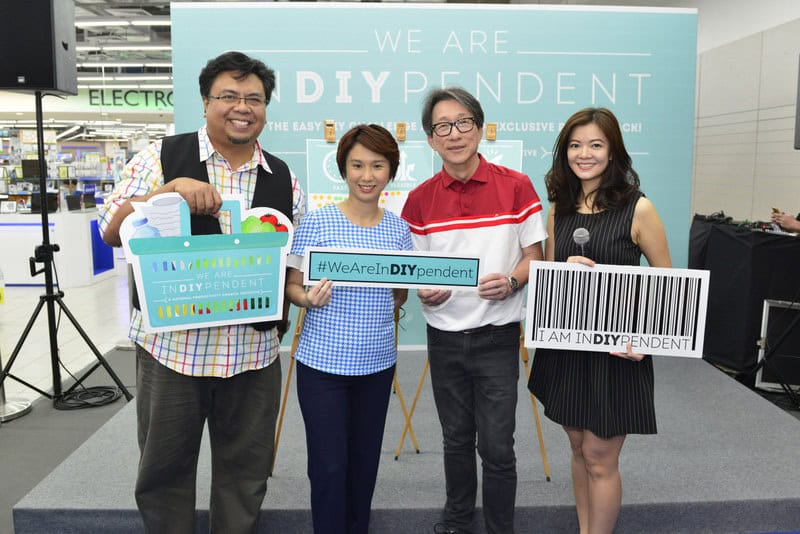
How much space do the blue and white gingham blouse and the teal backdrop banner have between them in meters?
2.62

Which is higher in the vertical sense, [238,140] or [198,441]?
[238,140]

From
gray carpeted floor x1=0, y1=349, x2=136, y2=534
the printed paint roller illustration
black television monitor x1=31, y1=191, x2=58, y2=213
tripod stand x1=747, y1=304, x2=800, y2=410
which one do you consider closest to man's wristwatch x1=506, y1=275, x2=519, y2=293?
the printed paint roller illustration

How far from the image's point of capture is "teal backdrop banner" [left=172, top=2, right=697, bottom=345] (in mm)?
4270

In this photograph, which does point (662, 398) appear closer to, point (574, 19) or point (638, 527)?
point (638, 527)

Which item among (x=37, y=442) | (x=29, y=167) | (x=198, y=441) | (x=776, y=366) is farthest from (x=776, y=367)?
(x=29, y=167)

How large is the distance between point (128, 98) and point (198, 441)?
55.5ft

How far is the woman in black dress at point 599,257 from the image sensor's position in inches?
71.9

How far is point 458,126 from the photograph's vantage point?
6.15ft

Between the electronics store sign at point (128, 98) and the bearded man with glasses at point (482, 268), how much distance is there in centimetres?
1615

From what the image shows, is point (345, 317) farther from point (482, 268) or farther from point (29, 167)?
point (29, 167)

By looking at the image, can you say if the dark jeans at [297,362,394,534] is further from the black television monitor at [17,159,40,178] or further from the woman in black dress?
the black television monitor at [17,159,40,178]

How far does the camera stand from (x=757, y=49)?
206 inches

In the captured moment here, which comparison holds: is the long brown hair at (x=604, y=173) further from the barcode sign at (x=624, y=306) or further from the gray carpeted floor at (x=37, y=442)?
the gray carpeted floor at (x=37, y=442)

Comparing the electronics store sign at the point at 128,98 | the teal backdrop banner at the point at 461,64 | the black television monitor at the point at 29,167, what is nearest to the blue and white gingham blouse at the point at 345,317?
the teal backdrop banner at the point at 461,64
